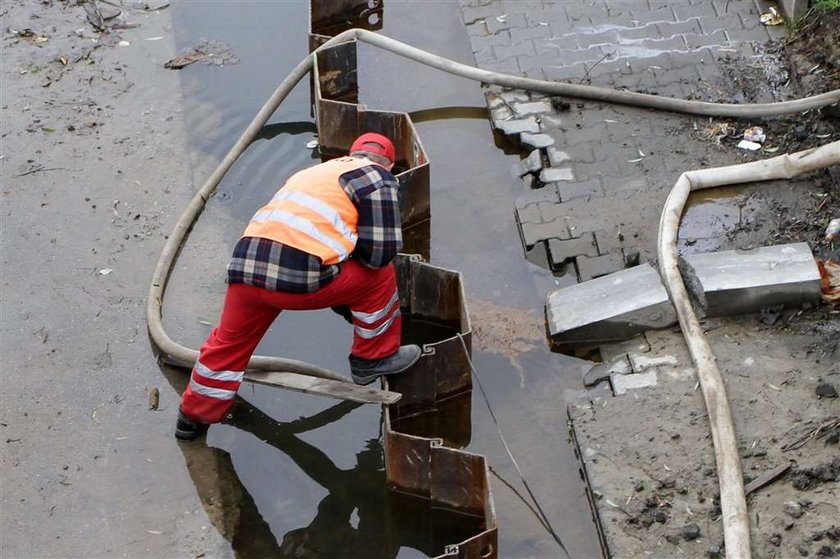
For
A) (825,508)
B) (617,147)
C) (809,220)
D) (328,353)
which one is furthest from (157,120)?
(825,508)

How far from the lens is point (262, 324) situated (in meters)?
5.79

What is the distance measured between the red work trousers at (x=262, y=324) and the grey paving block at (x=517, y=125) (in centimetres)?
263

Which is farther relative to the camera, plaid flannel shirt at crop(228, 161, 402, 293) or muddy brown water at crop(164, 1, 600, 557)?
muddy brown water at crop(164, 1, 600, 557)

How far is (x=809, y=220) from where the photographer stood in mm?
7070

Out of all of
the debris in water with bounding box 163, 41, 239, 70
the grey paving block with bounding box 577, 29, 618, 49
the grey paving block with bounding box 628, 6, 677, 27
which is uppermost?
the grey paving block with bounding box 628, 6, 677, 27

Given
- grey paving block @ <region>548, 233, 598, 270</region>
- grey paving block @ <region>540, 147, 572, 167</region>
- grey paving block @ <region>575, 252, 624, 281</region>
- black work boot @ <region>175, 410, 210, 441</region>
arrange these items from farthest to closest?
grey paving block @ <region>540, 147, 572, 167</region>, grey paving block @ <region>548, 233, 598, 270</region>, grey paving block @ <region>575, 252, 624, 281</region>, black work boot @ <region>175, 410, 210, 441</region>

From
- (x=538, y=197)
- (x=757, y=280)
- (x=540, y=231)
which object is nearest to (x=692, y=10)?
(x=538, y=197)

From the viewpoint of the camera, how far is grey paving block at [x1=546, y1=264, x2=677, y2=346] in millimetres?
6418

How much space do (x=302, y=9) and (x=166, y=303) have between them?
161 inches

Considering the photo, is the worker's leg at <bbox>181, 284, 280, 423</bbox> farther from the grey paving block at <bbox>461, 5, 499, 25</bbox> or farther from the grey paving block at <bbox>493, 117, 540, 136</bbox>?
the grey paving block at <bbox>461, 5, 499, 25</bbox>

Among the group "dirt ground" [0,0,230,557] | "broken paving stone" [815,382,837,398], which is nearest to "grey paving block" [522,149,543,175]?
"dirt ground" [0,0,230,557]

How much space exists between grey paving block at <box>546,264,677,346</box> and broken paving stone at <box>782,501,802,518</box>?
4.80ft

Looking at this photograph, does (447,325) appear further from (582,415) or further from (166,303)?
(166,303)

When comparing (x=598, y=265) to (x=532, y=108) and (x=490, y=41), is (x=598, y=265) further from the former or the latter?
(x=490, y=41)
